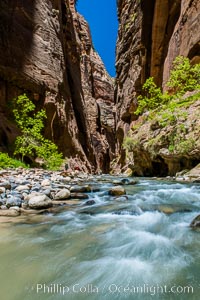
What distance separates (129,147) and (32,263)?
12492 mm

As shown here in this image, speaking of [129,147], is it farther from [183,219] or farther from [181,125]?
[183,219]

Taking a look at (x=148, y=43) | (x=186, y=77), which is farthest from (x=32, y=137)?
(x=148, y=43)

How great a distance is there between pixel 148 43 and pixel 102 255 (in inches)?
1081

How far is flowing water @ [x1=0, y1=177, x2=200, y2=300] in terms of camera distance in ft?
5.98

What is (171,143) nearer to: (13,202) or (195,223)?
(195,223)

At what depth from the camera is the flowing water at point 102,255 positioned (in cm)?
182

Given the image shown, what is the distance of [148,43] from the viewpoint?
85.1 feet

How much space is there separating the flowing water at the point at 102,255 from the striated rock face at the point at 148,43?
34.2ft

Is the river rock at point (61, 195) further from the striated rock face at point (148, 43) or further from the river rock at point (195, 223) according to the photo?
the striated rock face at point (148, 43)

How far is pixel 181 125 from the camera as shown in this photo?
10.1m

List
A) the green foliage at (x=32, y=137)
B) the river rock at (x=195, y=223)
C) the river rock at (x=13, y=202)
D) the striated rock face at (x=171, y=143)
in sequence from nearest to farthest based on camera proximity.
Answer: the river rock at (x=195, y=223)
the river rock at (x=13, y=202)
the striated rock face at (x=171, y=143)
the green foliage at (x=32, y=137)

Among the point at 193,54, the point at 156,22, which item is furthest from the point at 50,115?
the point at 156,22

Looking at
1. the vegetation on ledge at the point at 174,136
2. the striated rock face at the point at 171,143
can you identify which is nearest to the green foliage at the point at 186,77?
the vegetation on ledge at the point at 174,136

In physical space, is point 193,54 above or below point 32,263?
above
